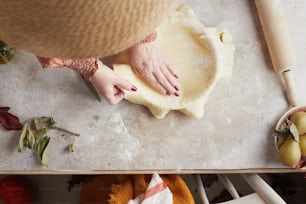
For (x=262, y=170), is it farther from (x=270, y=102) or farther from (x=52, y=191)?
(x=52, y=191)

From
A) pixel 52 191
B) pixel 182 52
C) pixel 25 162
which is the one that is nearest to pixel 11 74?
pixel 25 162

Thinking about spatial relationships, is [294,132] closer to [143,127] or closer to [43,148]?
[143,127]

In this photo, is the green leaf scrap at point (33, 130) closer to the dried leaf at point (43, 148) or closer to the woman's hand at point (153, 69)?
the dried leaf at point (43, 148)

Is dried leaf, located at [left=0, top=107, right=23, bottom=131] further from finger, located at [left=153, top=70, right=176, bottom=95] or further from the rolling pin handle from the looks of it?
the rolling pin handle

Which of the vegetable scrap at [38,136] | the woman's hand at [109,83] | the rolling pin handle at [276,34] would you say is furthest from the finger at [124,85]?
the rolling pin handle at [276,34]

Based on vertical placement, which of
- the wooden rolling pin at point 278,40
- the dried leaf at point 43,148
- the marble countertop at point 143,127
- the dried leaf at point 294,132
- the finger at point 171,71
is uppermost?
the wooden rolling pin at point 278,40

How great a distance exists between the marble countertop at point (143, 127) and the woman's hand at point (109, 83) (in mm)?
31

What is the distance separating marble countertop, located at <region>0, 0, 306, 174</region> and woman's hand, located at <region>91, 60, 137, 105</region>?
3 centimetres

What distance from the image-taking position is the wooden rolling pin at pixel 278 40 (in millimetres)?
746

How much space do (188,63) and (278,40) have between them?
0.17m

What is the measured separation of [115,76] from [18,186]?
1.49 feet

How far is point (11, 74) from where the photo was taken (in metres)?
0.74

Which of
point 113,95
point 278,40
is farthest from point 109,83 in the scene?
point 278,40

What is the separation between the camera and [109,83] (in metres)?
0.69
